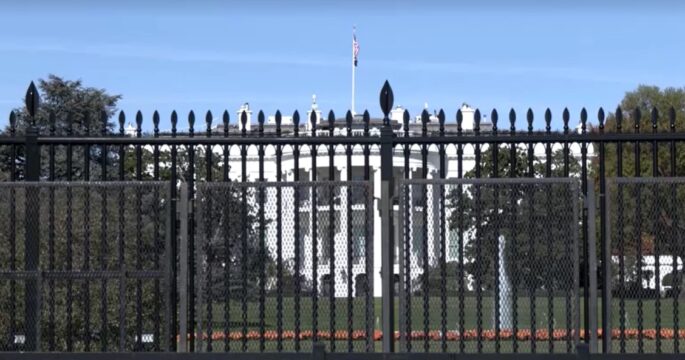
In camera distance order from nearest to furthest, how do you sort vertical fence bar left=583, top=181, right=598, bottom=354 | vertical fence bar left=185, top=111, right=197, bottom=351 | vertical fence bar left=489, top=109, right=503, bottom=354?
vertical fence bar left=583, top=181, right=598, bottom=354
vertical fence bar left=489, top=109, right=503, bottom=354
vertical fence bar left=185, top=111, right=197, bottom=351

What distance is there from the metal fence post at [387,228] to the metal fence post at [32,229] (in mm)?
3232

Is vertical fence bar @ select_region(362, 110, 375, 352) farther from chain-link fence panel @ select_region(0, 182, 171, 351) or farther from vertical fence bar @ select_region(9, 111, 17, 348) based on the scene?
vertical fence bar @ select_region(9, 111, 17, 348)

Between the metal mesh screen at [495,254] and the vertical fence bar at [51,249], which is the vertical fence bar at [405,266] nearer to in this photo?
the metal mesh screen at [495,254]

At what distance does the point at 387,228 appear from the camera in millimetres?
12523

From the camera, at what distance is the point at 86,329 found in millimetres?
12805

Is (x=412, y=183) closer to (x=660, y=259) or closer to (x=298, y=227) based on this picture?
(x=298, y=227)

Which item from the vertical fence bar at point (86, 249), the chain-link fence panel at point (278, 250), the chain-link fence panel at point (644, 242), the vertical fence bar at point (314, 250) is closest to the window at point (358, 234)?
the chain-link fence panel at point (278, 250)

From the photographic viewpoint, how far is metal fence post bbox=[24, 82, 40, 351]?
12688 mm

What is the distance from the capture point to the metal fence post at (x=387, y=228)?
12.4 meters

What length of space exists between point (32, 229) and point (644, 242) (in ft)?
19.1

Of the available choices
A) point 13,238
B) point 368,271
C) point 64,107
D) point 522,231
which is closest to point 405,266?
point 368,271

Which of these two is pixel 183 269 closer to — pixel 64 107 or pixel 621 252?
pixel 621 252

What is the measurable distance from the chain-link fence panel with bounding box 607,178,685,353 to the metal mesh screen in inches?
17.1

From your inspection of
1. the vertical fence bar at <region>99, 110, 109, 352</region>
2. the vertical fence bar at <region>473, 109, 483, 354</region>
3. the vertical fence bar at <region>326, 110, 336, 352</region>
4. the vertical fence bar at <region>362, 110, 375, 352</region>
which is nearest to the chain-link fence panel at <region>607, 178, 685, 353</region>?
the vertical fence bar at <region>473, 109, 483, 354</region>
